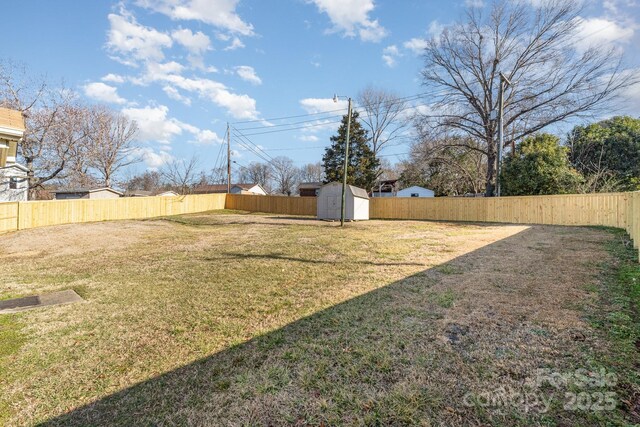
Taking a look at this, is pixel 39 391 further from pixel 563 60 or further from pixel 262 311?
pixel 563 60

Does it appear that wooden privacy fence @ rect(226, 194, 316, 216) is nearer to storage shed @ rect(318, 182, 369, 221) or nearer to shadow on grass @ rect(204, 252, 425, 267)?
storage shed @ rect(318, 182, 369, 221)

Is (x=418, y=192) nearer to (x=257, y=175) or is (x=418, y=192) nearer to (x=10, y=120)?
(x=10, y=120)

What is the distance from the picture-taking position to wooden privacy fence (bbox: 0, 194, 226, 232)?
14133 mm

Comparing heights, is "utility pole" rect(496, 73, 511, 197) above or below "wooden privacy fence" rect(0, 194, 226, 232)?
above

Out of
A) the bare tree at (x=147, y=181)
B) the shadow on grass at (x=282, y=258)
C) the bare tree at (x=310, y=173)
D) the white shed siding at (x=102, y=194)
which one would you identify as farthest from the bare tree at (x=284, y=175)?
the shadow on grass at (x=282, y=258)

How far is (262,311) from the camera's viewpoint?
12.1 feet

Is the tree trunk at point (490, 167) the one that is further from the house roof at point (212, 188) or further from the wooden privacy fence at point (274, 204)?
the house roof at point (212, 188)

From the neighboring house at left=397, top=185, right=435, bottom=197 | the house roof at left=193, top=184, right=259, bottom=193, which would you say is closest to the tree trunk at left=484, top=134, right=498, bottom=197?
the neighboring house at left=397, top=185, right=435, bottom=197

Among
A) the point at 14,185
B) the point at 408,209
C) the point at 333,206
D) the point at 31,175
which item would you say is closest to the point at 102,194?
the point at 31,175

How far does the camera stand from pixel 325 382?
7.29 feet

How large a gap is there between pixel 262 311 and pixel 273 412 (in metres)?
1.79

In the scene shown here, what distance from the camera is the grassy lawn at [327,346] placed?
76.7 inches

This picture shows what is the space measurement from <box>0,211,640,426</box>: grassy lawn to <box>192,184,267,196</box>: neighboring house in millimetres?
36985

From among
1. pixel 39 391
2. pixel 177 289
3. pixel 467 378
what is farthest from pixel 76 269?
pixel 467 378
